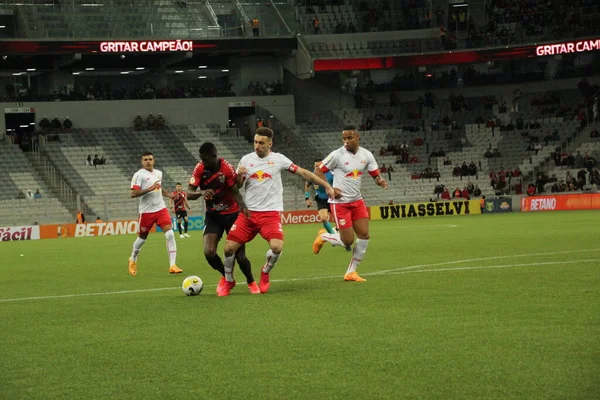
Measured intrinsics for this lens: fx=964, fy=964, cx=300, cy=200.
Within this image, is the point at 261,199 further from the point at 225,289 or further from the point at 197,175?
the point at 225,289

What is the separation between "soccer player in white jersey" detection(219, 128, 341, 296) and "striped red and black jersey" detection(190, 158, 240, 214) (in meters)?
0.19

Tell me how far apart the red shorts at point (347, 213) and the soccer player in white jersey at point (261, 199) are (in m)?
2.23

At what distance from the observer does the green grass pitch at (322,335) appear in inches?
277

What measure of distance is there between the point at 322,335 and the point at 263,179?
4.84 meters

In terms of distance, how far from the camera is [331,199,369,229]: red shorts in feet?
53.0

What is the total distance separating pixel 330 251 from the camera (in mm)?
25016

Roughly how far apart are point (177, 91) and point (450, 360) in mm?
56796

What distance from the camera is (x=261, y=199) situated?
45.8 feet

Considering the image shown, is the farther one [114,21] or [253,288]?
[114,21]

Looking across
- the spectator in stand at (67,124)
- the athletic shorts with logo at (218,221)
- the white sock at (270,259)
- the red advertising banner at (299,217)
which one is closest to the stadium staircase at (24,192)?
the spectator in stand at (67,124)

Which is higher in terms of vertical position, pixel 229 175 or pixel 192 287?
pixel 229 175

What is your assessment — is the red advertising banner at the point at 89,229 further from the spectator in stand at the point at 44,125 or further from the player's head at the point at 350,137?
the player's head at the point at 350,137

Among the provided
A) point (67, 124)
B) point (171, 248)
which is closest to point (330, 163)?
point (171, 248)

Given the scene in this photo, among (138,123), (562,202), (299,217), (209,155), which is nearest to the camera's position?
(209,155)
